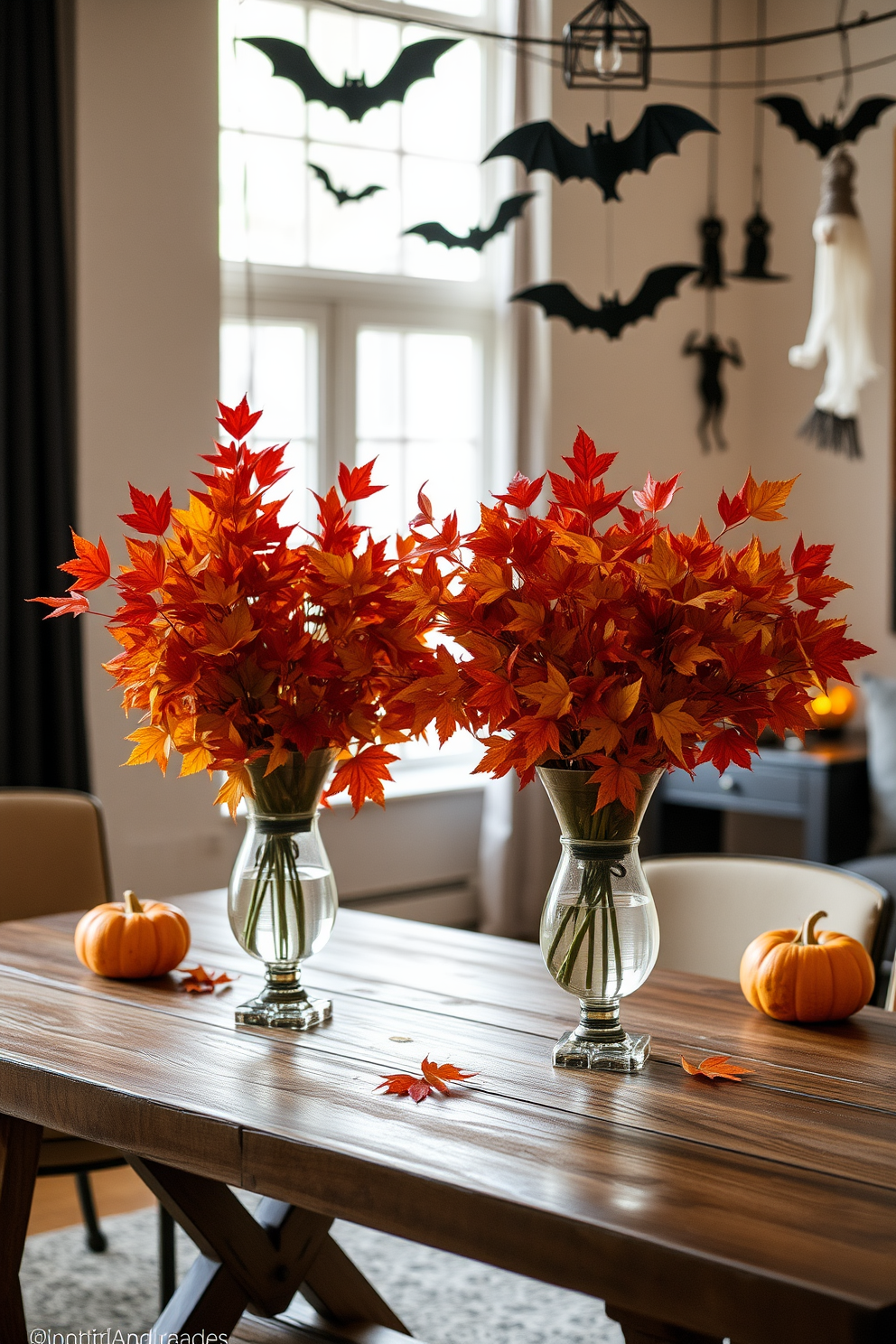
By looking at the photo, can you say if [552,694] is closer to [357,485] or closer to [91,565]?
[357,485]

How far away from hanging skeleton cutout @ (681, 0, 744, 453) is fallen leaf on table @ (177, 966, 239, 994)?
373 cm

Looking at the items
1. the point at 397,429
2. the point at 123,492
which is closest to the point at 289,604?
the point at 123,492

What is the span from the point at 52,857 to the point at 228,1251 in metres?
1.11

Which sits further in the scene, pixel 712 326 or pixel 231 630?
pixel 712 326

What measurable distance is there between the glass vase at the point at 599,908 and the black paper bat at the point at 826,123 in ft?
7.66

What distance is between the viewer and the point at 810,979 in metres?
1.80

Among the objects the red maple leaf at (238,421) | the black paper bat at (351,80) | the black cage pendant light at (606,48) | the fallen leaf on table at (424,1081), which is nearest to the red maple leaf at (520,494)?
the red maple leaf at (238,421)

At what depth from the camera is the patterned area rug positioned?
2596 millimetres

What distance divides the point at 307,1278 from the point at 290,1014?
1.73 feet

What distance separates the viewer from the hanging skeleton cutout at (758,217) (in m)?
4.73

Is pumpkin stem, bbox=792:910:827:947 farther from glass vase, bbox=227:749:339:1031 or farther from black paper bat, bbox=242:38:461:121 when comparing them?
black paper bat, bbox=242:38:461:121

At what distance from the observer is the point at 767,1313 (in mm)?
1143

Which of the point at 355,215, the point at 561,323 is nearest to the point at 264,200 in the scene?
the point at 355,215

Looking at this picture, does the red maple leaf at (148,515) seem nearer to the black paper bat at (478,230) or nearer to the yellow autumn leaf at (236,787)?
the yellow autumn leaf at (236,787)
